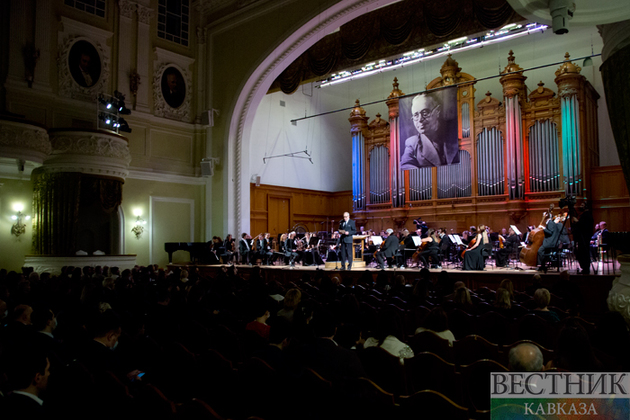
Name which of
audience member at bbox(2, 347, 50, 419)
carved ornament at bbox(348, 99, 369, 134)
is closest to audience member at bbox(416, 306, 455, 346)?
audience member at bbox(2, 347, 50, 419)

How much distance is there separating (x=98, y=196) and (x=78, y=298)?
6.69m

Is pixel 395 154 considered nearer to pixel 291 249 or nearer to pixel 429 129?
pixel 429 129

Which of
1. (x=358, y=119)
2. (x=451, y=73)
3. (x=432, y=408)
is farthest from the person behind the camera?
(x=358, y=119)

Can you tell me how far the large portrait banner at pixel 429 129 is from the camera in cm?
1531

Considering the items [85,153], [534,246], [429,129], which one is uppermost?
[429,129]

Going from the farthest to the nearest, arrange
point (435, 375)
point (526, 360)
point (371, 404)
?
point (435, 375), point (526, 360), point (371, 404)

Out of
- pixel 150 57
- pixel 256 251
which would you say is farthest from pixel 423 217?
pixel 150 57

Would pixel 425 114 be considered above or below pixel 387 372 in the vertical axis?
above

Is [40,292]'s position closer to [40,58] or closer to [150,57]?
[40,58]

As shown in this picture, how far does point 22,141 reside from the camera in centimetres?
1016

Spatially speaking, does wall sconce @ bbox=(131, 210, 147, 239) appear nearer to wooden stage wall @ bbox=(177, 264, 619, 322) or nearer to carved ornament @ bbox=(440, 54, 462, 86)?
wooden stage wall @ bbox=(177, 264, 619, 322)

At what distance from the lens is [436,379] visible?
299 centimetres

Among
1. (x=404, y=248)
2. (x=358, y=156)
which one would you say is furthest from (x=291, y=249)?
(x=358, y=156)

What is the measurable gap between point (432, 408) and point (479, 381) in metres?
0.88
